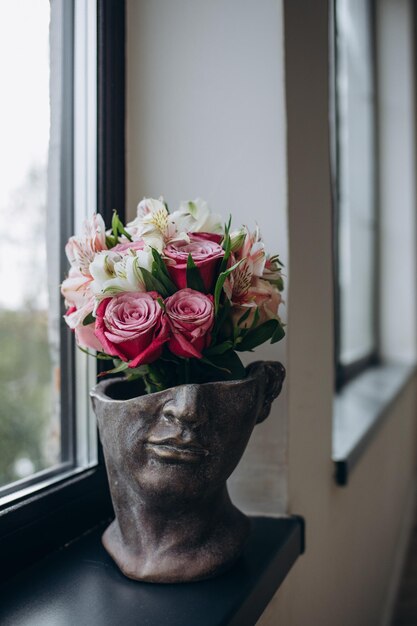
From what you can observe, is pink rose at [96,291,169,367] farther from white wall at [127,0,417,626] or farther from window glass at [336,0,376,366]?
window glass at [336,0,376,366]

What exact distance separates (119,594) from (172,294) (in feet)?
1.25

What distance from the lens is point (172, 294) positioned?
2.70 feet

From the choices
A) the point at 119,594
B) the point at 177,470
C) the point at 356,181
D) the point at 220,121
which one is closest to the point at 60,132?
the point at 220,121

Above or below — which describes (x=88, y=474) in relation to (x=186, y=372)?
below

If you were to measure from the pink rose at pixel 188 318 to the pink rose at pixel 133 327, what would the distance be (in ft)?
0.04

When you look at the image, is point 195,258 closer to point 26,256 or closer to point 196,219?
point 196,219

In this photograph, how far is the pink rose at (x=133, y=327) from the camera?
0.77m

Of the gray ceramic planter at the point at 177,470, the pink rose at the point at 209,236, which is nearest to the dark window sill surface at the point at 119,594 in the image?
the gray ceramic planter at the point at 177,470

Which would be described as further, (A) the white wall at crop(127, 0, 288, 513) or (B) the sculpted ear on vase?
(A) the white wall at crop(127, 0, 288, 513)

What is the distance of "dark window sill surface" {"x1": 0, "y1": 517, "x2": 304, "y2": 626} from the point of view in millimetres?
779

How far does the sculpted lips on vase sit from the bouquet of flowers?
95 millimetres

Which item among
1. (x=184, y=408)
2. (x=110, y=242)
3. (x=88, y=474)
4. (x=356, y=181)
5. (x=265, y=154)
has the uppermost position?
(x=356, y=181)

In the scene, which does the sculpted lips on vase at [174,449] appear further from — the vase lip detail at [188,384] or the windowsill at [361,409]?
the windowsill at [361,409]

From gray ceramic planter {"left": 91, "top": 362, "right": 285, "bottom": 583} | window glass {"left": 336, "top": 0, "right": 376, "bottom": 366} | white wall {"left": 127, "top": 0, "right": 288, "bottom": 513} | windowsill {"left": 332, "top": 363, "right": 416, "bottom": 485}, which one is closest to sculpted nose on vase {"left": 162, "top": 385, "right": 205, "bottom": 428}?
gray ceramic planter {"left": 91, "top": 362, "right": 285, "bottom": 583}
